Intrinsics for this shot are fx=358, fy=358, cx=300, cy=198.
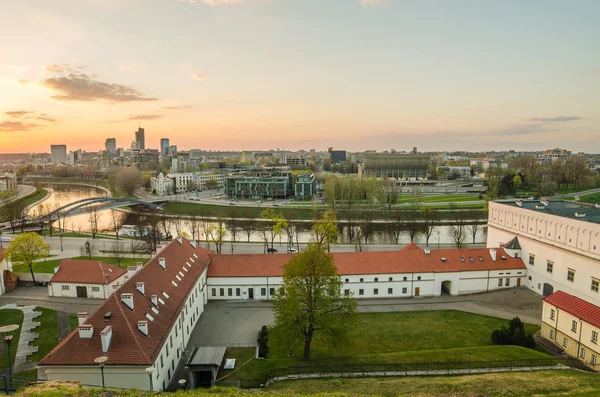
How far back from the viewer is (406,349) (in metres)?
22.8

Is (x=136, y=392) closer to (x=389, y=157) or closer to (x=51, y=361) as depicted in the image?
(x=51, y=361)

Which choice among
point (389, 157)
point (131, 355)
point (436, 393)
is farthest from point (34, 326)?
point (389, 157)

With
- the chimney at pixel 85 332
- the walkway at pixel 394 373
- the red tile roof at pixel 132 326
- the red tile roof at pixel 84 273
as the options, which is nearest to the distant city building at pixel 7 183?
the red tile roof at pixel 84 273

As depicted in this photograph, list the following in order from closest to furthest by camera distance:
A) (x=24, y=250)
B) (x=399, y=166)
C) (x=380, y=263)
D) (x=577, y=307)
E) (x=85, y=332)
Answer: (x=85, y=332) → (x=577, y=307) → (x=380, y=263) → (x=24, y=250) → (x=399, y=166)

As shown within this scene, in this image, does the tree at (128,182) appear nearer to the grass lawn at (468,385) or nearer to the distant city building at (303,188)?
the distant city building at (303,188)

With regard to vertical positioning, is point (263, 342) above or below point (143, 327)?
below

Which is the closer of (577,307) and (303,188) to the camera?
(577,307)

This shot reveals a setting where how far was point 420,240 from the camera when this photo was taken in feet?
189

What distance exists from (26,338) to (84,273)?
8279 mm

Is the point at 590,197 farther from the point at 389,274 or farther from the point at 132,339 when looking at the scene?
the point at 132,339

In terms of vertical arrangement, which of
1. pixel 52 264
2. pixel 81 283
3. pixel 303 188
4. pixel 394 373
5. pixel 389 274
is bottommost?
pixel 52 264

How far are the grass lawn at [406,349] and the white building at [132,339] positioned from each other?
3879 mm

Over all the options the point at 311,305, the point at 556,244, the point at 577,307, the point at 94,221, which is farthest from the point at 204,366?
the point at 94,221

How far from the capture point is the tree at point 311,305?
20656 millimetres
